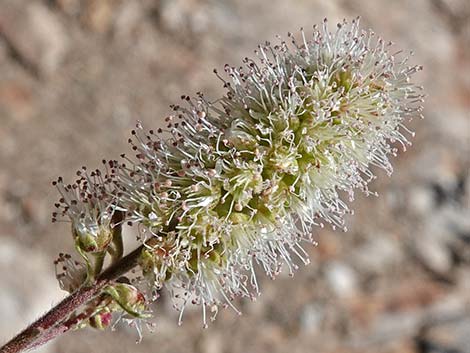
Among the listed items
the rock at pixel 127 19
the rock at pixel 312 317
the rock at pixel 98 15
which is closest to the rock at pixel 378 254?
the rock at pixel 312 317

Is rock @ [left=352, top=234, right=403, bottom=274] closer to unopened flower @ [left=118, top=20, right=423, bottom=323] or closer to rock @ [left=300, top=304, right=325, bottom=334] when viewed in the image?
rock @ [left=300, top=304, right=325, bottom=334]

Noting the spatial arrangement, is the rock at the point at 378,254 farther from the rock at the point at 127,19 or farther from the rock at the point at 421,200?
the rock at the point at 127,19

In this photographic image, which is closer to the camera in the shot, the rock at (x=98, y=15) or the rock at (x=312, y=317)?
the rock at (x=312, y=317)

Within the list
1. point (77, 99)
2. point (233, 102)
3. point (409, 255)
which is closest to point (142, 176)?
point (233, 102)

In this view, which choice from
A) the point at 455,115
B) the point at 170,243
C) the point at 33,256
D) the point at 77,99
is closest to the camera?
the point at 170,243

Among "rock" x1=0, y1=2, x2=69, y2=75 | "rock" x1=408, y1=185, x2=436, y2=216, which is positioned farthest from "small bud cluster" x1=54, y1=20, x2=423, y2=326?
"rock" x1=408, y1=185, x2=436, y2=216

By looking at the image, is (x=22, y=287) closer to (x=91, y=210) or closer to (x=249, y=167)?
(x=91, y=210)

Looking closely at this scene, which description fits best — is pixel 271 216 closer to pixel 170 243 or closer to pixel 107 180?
pixel 170 243

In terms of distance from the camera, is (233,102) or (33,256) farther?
(33,256)
